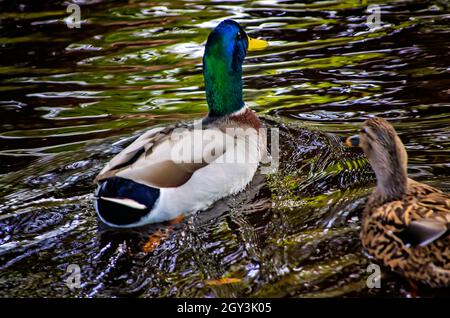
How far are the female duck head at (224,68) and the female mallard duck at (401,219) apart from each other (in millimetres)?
1656

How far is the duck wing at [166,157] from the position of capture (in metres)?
5.07

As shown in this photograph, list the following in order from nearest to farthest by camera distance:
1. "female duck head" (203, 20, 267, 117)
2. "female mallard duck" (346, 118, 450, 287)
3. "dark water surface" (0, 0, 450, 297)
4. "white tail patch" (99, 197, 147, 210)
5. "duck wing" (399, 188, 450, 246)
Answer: "duck wing" (399, 188, 450, 246), "female mallard duck" (346, 118, 450, 287), "dark water surface" (0, 0, 450, 297), "white tail patch" (99, 197, 147, 210), "female duck head" (203, 20, 267, 117)

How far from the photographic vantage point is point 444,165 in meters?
5.50

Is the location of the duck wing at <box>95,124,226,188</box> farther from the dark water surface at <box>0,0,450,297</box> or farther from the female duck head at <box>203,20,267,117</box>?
the female duck head at <box>203,20,267,117</box>

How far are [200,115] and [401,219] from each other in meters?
3.41

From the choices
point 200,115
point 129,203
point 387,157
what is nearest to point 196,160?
point 129,203

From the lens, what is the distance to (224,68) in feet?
20.3

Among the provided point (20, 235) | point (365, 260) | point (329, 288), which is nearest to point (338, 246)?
point (365, 260)

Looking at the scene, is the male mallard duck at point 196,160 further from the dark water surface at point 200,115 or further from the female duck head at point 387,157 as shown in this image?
the female duck head at point 387,157

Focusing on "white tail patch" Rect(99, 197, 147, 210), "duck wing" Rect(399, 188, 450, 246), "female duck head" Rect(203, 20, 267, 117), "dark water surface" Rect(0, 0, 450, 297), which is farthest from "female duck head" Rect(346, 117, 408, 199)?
"female duck head" Rect(203, 20, 267, 117)

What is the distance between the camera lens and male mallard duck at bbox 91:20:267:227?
5055 mm

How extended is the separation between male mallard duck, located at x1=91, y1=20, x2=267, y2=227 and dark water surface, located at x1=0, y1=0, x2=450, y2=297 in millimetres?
135

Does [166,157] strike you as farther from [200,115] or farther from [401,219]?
[200,115]

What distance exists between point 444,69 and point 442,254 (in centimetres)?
406
